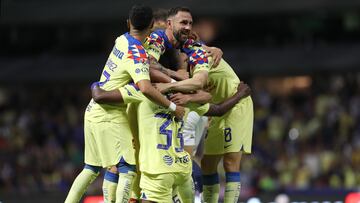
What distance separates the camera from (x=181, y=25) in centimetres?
930

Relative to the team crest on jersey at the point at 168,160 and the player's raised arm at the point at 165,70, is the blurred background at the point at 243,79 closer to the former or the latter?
the player's raised arm at the point at 165,70

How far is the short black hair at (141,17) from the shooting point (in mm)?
8789

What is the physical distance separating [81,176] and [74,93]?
536 inches

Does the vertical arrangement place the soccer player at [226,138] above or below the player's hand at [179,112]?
below

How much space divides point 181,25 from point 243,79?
40.8 feet

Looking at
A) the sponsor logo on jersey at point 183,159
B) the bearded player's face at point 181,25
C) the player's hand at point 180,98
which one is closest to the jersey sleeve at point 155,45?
the bearded player's face at point 181,25

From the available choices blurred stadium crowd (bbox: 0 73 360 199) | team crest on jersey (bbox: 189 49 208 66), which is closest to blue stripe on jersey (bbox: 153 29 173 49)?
team crest on jersey (bbox: 189 49 208 66)

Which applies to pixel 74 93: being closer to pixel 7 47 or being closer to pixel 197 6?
pixel 7 47

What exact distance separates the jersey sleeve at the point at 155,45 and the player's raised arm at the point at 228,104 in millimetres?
751

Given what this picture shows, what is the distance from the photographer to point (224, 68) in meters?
10.2

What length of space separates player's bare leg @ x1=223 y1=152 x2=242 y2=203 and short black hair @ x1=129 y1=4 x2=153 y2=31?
1.95 m

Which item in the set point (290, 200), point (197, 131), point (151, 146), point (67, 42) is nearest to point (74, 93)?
point (67, 42)

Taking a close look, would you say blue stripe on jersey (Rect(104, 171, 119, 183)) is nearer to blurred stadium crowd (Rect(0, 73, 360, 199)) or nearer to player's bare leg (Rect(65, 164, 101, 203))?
player's bare leg (Rect(65, 164, 101, 203))

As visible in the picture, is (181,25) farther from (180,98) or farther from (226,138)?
(226,138)
